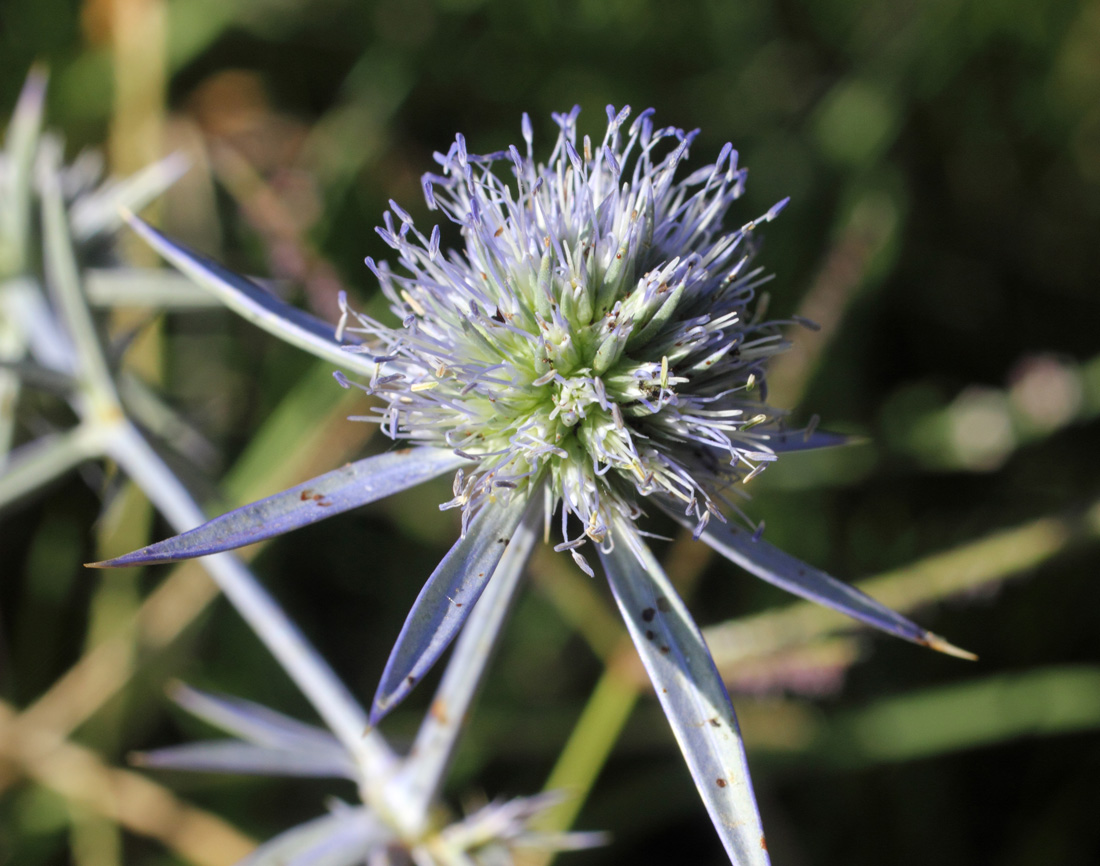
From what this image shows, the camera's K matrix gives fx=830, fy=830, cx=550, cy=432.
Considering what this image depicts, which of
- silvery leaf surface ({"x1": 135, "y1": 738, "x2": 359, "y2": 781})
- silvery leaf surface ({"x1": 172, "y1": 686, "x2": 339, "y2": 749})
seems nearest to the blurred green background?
silvery leaf surface ({"x1": 172, "y1": 686, "x2": 339, "y2": 749})

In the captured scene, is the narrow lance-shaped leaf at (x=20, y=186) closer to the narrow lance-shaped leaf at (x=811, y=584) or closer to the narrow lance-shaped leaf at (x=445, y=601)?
the narrow lance-shaped leaf at (x=445, y=601)

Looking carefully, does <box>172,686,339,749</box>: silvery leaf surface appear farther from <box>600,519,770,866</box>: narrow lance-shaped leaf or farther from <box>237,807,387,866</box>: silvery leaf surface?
<box>600,519,770,866</box>: narrow lance-shaped leaf

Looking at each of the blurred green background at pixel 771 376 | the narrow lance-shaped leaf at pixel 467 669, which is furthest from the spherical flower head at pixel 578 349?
the blurred green background at pixel 771 376

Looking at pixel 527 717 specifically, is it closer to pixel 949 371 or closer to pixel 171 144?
pixel 949 371

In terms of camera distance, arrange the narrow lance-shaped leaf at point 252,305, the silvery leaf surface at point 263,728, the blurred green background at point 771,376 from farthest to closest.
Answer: the blurred green background at point 771,376 → the silvery leaf surface at point 263,728 → the narrow lance-shaped leaf at point 252,305

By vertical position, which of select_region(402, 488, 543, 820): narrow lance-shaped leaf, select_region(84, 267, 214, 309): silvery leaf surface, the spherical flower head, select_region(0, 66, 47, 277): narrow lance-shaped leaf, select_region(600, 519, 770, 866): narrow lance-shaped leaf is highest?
select_region(0, 66, 47, 277): narrow lance-shaped leaf

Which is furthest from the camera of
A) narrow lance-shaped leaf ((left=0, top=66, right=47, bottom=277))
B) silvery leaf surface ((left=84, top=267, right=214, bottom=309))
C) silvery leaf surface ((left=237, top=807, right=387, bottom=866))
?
silvery leaf surface ((left=84, top=267, right=214, bottom=309))

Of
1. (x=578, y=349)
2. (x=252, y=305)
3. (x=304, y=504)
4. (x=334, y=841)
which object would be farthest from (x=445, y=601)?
(x=334, y=841)
